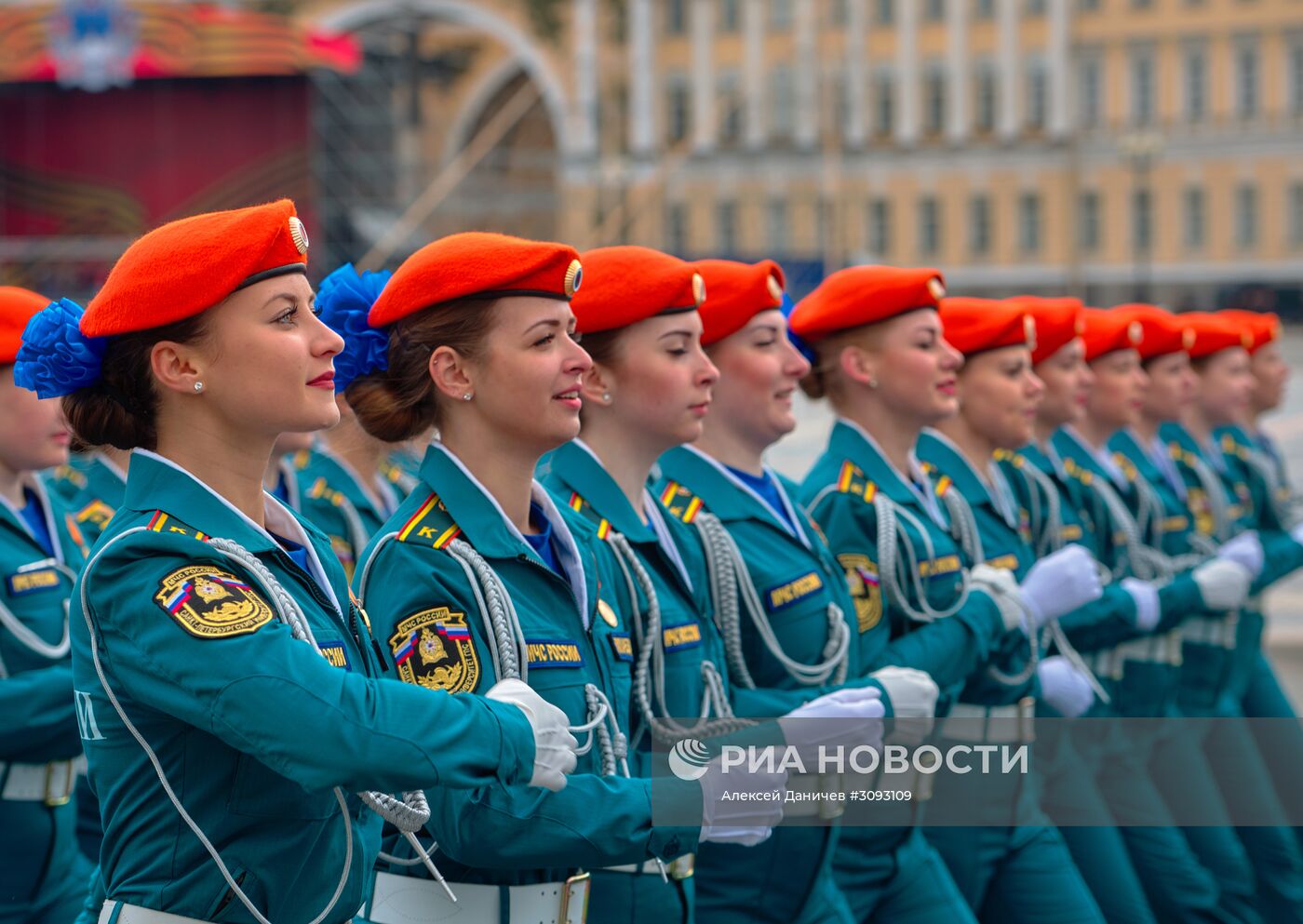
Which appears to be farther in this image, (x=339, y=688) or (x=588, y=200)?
(x=588, y=200)

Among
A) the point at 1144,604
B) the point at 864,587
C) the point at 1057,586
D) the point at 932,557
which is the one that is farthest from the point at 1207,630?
the point at 864,587

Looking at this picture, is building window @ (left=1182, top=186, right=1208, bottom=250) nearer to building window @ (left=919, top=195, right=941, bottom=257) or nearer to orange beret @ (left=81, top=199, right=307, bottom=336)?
building window @ (left=919, top=195, right=941, bottom=257)

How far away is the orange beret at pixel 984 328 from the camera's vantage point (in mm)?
5789

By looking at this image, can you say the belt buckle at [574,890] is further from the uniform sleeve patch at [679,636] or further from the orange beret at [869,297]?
the orange beret at [869,297]

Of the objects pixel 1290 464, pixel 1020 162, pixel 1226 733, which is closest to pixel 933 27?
pixel 1020 162

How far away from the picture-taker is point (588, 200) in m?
41.6

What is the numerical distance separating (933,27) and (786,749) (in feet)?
175

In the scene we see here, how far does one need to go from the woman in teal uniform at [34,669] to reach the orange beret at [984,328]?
250 cm

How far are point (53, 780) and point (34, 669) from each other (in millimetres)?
266

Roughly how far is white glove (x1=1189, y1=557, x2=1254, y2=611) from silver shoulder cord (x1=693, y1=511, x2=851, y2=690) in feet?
7.83

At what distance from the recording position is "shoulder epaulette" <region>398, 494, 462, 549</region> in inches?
130

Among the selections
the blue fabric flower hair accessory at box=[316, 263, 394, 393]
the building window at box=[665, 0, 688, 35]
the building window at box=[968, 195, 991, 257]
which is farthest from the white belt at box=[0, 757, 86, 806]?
the building window at box=[665, 0, 688, 35]

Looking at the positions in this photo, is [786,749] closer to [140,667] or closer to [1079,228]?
[140,667]

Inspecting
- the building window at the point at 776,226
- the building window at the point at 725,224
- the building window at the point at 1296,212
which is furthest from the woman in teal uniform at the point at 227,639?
the building window at the point at 1296,212
